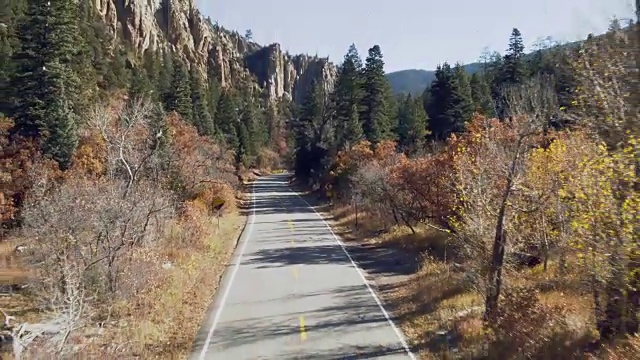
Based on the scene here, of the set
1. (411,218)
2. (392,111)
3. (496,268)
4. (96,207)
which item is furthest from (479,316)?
(392,111)

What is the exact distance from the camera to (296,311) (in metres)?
16.8

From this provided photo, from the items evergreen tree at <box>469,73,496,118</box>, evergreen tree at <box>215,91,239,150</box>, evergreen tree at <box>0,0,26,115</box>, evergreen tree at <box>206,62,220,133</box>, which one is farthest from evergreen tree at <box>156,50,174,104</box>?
evergreen tree at <box>469,73,496,118</box>

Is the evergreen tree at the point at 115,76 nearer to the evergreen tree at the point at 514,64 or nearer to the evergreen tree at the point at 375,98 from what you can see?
the evergreen tree at the point at 375,98

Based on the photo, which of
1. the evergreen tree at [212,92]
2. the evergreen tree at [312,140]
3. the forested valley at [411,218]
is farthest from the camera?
the evergreen tree at [212,92]

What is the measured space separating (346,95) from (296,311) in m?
48.3

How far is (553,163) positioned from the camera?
13898 mm

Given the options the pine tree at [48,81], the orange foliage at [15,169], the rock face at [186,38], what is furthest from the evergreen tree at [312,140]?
the rock face at [186,38]

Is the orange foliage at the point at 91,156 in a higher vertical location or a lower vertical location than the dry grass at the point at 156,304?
higher

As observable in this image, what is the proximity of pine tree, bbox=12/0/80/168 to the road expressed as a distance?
41.2ft

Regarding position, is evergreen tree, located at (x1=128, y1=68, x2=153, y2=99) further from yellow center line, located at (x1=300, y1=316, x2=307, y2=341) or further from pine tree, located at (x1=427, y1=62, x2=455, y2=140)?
yellow center line, located at (x1=300, y1=316, x2=307, y2=341)

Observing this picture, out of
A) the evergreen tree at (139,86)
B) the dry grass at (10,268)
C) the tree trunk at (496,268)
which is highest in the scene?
the evergreen tree at (139,86)

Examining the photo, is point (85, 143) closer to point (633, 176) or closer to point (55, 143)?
point (55, 143)

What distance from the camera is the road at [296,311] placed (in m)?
13.0

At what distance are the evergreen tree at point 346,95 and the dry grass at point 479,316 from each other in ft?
125
